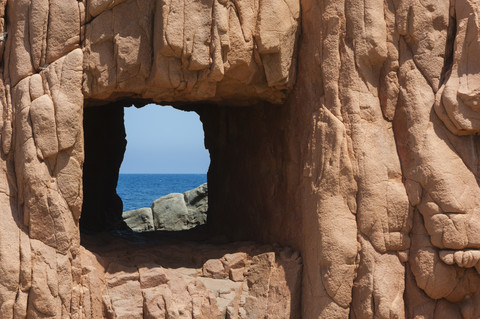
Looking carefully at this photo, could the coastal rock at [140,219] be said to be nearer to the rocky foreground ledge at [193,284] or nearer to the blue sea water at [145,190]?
the rocky foreground ledge at [193,284]

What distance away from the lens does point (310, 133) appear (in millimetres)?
7465

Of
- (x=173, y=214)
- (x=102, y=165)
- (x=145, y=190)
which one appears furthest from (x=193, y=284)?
(x=145, y=190)

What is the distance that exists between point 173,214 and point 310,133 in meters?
8.29

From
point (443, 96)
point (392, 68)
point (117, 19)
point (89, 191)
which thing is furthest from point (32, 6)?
point (89, 191)

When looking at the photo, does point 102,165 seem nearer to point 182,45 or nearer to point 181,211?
point 181,211

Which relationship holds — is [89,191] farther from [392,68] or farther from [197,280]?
[392,68]

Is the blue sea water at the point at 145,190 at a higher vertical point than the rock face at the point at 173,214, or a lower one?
lower

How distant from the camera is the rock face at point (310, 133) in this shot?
6.80 metres

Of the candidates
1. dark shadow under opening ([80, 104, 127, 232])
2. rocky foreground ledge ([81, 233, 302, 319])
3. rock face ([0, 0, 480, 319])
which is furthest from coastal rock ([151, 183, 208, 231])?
rock face ([0, 0, 480, 319])

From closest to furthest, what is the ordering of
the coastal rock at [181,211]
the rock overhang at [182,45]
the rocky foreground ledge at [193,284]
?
the rock overhang at [182,45]
the rocky foreground ledge at [193,284]
the coastal rock at [181,211]

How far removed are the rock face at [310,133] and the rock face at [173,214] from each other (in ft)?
24.5

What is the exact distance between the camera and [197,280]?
25.2 feet

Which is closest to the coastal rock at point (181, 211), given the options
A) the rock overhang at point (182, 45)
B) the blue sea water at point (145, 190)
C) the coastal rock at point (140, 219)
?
the coastal rock at point (140, 219)

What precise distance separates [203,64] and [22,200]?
2331 mm
